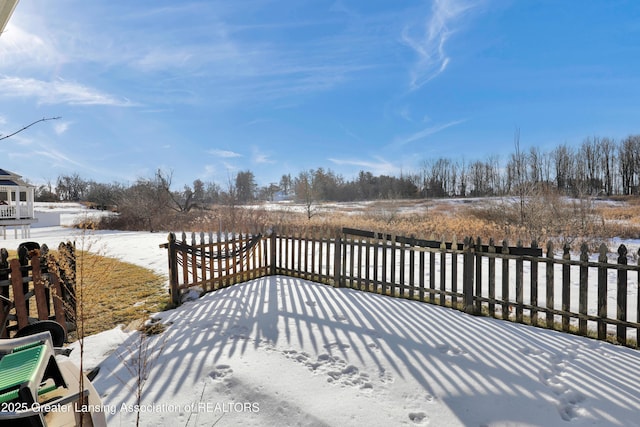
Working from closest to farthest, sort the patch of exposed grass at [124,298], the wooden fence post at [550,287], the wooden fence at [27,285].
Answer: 1. the wooden fence at [27,285]
2. the wooden fence post at [550,287]
3. the patch of exposed grass at [124,298]

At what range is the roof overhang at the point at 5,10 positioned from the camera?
2.46 metres

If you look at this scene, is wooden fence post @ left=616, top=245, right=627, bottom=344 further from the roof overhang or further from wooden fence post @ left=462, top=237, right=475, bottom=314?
the roof overhang

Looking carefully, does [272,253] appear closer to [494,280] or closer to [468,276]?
[468,276]

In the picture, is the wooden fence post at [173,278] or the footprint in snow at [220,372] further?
the wooden fence post at [173,278]

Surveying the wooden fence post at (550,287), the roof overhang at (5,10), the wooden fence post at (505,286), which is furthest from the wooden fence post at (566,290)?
the roof overhang at (5,10)

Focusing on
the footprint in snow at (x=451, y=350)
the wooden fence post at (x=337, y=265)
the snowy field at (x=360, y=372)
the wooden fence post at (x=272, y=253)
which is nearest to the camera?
the snowy field at (x=360, y=372)

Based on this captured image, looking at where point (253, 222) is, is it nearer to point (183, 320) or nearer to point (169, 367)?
point (183, 320)

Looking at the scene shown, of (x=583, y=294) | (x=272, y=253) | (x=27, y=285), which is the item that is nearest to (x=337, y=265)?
(x=272, y=253)

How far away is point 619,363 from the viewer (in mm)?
3398

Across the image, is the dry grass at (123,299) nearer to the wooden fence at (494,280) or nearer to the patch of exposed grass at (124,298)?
the patch of exposed grass at (124,298)

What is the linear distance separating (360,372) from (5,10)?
4484 millimetres

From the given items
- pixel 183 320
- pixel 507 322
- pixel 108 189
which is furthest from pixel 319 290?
pixel 108 189

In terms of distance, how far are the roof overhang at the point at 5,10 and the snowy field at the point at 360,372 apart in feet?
6.26

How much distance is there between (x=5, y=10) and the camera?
2.52m
